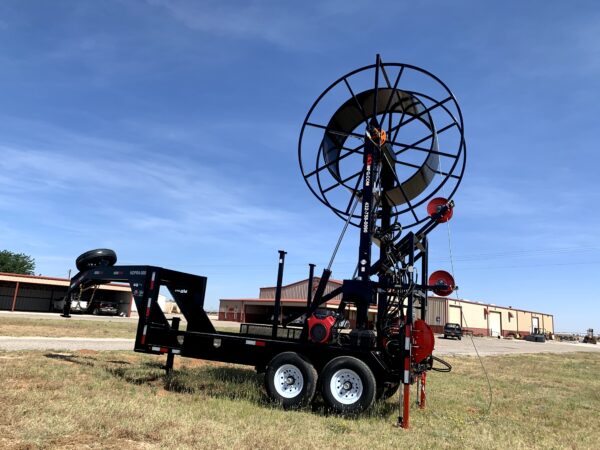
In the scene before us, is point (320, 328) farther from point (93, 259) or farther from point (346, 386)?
point (93, 259)

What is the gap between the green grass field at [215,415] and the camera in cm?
563

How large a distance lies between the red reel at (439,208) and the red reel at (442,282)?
1.07m

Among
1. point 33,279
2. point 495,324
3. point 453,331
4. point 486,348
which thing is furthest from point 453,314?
point 33,279

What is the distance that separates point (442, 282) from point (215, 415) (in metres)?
4.90

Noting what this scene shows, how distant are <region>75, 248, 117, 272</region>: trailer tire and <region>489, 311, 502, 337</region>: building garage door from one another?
2605 inches

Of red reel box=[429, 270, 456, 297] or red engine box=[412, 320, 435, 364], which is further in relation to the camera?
red reel box=[429, 270, 456, 297]

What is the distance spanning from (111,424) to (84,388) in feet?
8.66

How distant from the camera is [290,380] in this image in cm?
804

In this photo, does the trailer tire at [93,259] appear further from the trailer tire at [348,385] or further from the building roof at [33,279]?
the building roof at [33,279]

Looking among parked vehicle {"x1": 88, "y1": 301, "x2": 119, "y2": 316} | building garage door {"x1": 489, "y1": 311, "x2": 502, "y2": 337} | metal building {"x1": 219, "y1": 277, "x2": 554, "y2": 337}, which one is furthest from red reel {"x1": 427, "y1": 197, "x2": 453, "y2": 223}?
building garage door {"x1": 489, "y1": 311, "x2": 502, "y2": 337}

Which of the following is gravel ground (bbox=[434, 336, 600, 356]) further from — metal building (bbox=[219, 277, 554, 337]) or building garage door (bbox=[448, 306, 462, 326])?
building garage door (bbox=[448, 306, 462, 326])

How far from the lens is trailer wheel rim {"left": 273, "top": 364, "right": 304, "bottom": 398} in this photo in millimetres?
7945

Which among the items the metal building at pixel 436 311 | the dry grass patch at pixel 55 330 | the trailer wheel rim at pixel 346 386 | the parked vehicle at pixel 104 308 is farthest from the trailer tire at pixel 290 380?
the parked vehicle at pixel 104 308

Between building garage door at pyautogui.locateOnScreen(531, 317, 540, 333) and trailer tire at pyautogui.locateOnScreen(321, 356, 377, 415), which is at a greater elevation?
building garage door at pyautogui.locateOnScreen(531, 317, 540, 333)
